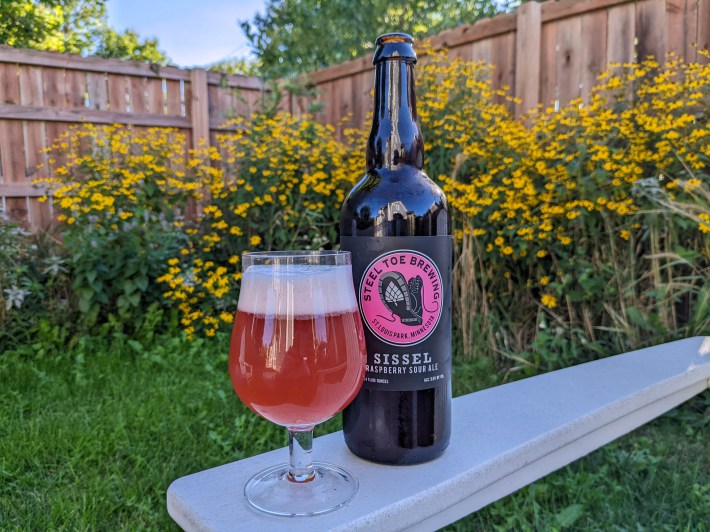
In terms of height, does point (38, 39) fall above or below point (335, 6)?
below

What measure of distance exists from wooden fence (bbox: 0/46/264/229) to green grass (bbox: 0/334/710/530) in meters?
2.61

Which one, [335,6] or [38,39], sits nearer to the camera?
[38,39]

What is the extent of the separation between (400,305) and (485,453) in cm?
41

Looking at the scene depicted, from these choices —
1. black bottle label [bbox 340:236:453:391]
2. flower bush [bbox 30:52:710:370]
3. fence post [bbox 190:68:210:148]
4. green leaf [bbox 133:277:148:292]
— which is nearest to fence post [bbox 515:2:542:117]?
flower bush [bbox 30:52:710:370]

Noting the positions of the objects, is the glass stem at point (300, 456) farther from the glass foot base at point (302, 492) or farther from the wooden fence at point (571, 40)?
the wooden fence at point (571, 40)

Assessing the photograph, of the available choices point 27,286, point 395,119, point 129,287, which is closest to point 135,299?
point 129,287

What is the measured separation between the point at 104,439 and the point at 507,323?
2.11 metres

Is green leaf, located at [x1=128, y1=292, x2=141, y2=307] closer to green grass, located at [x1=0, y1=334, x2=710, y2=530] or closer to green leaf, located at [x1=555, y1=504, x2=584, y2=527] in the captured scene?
green grass, located at [x1=0, y1=334, x2=710, y2=530]

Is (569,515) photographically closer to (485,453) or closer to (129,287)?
(485,453)

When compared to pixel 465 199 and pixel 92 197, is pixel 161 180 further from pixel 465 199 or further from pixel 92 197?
pixel 465 199

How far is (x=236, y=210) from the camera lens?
3.62 m

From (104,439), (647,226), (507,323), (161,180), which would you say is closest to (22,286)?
(161,180)

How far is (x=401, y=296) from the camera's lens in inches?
39.0

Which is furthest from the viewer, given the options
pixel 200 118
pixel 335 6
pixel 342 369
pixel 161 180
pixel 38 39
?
pixel 335 6
